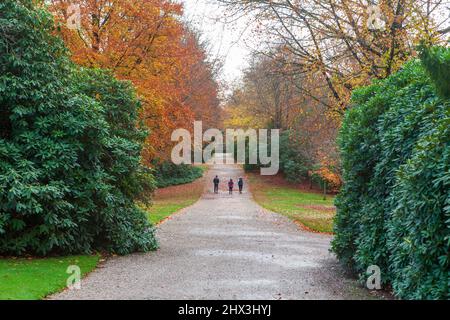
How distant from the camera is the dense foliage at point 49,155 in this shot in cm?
1014

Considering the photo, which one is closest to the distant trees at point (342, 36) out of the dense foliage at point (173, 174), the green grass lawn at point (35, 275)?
the green grass lawn at point (35, 275)

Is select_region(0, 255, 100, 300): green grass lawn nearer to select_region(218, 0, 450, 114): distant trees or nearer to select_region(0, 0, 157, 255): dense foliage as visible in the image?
select_region(0, 0, 157, 255): dense foliage

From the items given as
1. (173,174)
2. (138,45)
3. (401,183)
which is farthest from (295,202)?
(401,183)

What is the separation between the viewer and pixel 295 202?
3600 centimetres

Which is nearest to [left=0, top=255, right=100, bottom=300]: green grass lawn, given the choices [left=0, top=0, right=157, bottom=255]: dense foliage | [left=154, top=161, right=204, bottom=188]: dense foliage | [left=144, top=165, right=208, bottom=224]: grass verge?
[left=0, top=0, right=157, bottom=255]: dense foliage

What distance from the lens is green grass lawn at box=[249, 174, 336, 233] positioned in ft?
75.8

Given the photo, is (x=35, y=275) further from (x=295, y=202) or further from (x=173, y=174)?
(x=173, y=174)

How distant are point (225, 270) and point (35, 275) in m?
3.45

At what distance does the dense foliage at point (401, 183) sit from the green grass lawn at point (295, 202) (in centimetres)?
1010

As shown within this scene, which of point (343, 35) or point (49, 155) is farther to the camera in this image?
point (343, 35)

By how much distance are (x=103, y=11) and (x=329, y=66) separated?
31.7 feet

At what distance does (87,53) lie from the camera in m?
19.3

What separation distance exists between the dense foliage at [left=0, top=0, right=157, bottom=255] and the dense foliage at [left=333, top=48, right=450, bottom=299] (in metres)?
5.17
